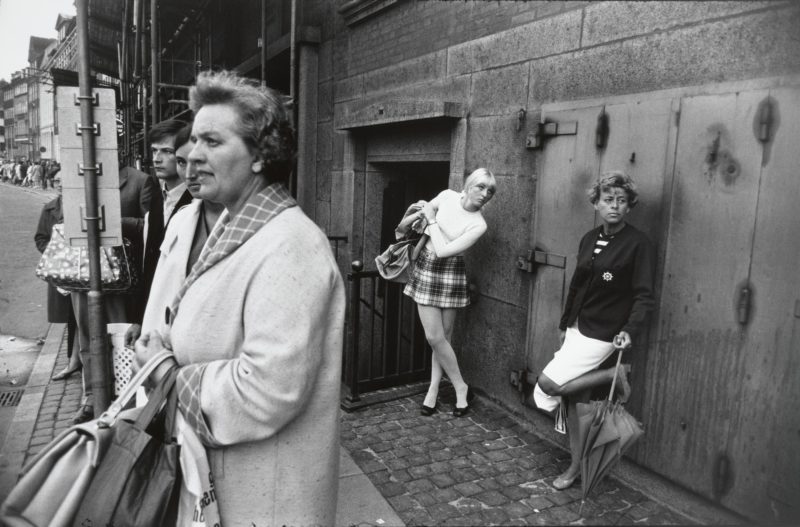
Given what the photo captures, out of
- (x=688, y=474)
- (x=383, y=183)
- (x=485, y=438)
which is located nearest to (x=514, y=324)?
(x=485, y=438)

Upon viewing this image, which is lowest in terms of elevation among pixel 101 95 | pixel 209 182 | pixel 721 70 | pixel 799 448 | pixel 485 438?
pixel 485 438

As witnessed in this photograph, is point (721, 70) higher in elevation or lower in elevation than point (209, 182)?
higher

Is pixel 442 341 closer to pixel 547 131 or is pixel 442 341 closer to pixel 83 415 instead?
pixel 547 131

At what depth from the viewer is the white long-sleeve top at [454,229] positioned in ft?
14.4

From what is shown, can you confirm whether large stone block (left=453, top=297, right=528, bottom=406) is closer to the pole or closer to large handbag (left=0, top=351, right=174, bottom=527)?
the pole

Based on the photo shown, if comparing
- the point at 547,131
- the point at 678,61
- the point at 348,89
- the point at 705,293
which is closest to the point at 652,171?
the point at 678,61

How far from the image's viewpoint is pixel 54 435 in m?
4.36

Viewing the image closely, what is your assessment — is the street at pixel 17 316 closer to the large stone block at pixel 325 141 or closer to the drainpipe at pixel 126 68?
the drainpipe at pixel 126 68

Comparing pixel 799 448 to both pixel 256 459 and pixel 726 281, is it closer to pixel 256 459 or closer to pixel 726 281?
pixel 726 281

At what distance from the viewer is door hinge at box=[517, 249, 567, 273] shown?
4.03 metres

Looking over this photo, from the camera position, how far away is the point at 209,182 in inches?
75.7

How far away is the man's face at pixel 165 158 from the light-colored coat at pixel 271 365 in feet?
8.37

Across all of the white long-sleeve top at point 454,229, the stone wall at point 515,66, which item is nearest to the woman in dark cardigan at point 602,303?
the stone wall at point 515,66

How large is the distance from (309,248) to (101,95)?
2.17 metres
